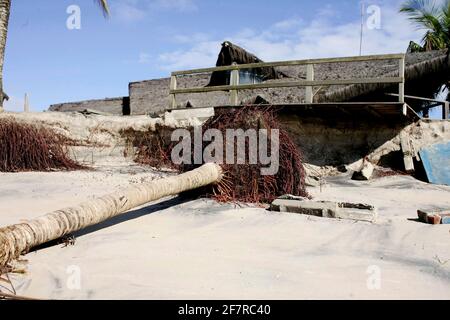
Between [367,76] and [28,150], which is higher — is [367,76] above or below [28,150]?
above

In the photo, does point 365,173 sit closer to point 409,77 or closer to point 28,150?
point 409,77

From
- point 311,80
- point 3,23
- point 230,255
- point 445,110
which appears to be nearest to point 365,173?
point 311,80

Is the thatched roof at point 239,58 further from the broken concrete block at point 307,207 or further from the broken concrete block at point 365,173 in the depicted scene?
the broken concrete block at point 307,207

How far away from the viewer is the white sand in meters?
2.22

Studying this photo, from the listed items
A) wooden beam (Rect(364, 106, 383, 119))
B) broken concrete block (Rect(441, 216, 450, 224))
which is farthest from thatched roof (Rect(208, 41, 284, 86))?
broken concrete block (Rect(441, 216, 450, 224))

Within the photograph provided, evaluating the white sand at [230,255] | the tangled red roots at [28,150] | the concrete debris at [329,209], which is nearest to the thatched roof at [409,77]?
the white sand at [230,255]

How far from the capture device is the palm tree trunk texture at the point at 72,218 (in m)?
2.52

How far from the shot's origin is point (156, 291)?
85.3 inches

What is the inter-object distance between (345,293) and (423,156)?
22.2 ft

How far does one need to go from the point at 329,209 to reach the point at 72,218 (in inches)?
97.2

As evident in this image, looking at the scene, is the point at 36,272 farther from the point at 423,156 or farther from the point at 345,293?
the point at 423,156

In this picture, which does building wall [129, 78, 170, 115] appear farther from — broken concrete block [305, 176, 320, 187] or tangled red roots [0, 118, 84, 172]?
broken concrete block [305, 176, 320, 187]

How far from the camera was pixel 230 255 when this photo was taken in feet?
9.39

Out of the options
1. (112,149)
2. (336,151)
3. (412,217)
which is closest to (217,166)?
(412,217)
